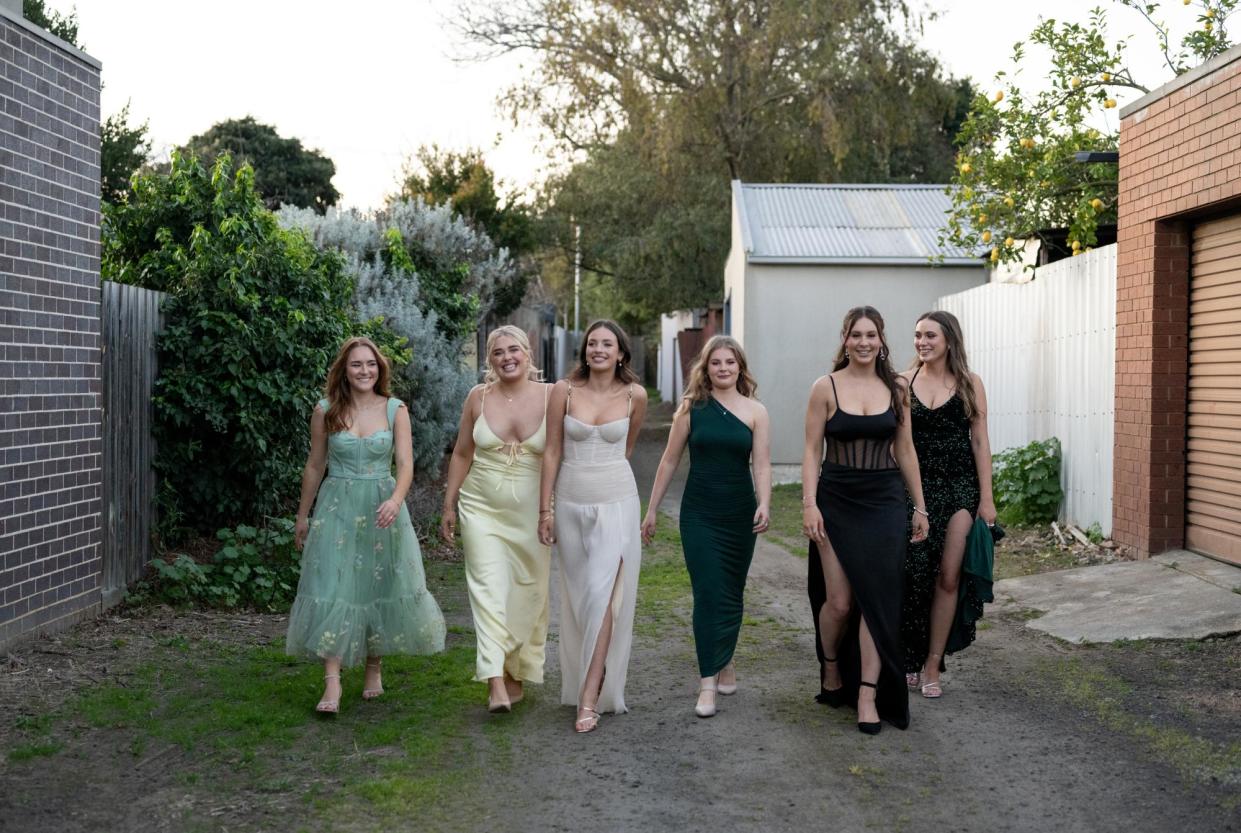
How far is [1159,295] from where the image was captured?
9859 mm

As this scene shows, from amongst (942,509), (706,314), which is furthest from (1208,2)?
(706,314)

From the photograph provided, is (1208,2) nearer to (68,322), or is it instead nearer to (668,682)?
(668,682)

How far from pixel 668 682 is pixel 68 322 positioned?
4.06 m

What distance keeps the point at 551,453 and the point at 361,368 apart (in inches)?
→ 41.3

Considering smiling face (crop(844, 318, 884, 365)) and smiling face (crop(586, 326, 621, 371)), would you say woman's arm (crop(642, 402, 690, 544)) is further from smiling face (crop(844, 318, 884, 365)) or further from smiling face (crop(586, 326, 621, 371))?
smiling face (crop(844, 318, 884, 365))

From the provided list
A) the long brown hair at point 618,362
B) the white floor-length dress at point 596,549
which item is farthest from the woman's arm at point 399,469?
the long brown hair at point 618,362

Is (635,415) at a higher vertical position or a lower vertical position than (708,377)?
lower

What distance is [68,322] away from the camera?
24.8ft

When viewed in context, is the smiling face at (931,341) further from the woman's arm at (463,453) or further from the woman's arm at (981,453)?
the woman's arm at (463,453)

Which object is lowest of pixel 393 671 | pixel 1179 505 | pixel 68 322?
pixel 393 671

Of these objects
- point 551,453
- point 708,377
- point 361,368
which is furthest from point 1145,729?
point 361,368

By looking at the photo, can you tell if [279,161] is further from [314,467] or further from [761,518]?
[761,518]

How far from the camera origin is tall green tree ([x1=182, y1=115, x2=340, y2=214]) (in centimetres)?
3462

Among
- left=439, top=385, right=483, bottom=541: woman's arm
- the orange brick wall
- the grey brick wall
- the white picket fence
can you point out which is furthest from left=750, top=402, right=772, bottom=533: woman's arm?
the white picket fence
